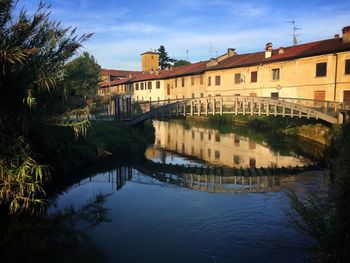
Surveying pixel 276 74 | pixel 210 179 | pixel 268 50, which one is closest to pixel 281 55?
pixel 276 74

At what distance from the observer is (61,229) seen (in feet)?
38.2

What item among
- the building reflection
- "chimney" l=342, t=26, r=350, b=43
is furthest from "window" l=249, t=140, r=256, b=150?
"chimney" l=342, t=26, r=350, b=43

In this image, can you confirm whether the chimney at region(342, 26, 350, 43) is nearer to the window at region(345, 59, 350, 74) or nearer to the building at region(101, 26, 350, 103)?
the building at region(101, 26, 350, 103)

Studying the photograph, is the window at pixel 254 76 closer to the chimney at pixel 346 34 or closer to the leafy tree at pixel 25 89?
the chimney at pixel 346 34

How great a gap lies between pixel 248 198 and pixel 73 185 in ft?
26.4

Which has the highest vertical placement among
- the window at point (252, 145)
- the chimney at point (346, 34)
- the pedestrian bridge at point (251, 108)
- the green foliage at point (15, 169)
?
the chimney at point (346, 34)

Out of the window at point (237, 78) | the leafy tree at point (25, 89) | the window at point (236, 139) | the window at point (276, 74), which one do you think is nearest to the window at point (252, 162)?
the window at point (236, 139)

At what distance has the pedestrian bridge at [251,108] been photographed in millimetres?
25923

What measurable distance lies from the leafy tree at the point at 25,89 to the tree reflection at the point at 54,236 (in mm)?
→ 778

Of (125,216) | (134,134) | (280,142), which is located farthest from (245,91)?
(125,216)

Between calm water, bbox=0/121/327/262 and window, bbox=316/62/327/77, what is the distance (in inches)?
536

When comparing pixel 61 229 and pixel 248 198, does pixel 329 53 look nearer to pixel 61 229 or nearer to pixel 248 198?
pixel 248 198

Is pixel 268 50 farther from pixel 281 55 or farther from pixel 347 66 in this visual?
pixel 347 66

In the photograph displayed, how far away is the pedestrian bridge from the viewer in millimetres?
25923
